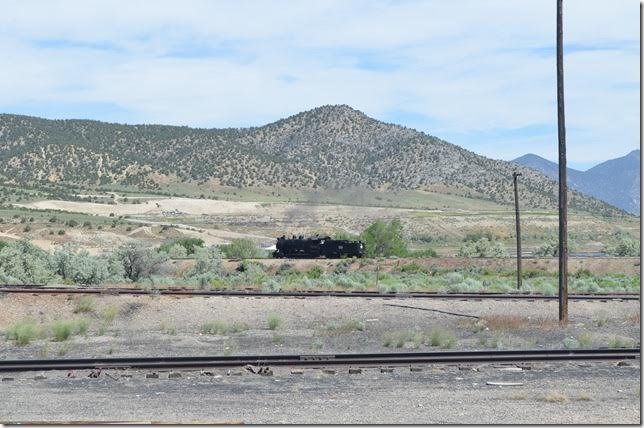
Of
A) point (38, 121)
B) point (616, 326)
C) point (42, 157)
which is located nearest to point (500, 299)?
point (616, 326)

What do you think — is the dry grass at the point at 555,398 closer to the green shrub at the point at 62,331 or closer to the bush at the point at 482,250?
the green shrub at the point at 62,331

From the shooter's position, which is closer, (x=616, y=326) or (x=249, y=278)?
(x=616, y=326)

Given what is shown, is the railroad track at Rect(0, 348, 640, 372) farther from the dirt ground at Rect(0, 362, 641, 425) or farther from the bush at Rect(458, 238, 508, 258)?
the bush at Rect(458, 238, 508, 258)

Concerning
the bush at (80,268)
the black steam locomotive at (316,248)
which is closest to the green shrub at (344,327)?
the bush at (80,268)

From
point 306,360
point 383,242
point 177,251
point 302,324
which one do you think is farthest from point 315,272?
point 306,360

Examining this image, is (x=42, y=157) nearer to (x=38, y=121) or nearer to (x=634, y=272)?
(x=38, y=121)

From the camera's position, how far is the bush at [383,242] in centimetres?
6650

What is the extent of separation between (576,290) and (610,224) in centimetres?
9868

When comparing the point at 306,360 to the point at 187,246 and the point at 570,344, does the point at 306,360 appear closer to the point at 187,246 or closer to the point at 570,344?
the point at 570,344

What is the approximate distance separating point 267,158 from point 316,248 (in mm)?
96487

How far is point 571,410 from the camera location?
1388 centimetres

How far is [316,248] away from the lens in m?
60.4

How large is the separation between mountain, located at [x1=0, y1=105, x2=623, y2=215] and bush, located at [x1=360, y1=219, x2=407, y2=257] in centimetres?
6816

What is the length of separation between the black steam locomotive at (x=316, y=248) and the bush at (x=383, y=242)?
6294 mm
